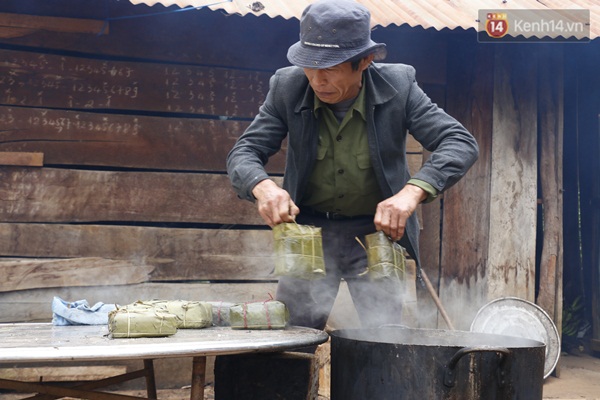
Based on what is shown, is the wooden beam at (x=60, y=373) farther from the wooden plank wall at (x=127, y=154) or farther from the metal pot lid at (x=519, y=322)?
the metal pot lid at (x=519, y=322)

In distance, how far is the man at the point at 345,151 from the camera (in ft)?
11.6

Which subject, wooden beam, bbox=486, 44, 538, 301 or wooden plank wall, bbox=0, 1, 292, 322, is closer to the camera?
wooden plank wall, bbox=0, 1, 292, 322

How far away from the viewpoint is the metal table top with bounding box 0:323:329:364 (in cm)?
254

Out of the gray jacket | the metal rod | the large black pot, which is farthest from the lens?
the metal rod

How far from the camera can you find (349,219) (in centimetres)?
403

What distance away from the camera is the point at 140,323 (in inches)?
122

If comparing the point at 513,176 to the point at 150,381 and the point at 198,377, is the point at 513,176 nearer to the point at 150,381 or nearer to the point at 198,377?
the point at 150,381

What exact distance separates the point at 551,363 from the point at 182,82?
13.9 ft

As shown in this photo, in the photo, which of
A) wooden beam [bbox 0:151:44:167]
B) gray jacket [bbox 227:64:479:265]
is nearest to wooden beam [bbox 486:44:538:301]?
gray jacket [bbox 227:64:479:265]

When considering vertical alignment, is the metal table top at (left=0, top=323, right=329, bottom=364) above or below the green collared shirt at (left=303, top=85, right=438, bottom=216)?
below

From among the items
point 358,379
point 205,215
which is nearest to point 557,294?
point 205,215

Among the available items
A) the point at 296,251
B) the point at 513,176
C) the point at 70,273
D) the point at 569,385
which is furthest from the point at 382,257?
the point at 569,385

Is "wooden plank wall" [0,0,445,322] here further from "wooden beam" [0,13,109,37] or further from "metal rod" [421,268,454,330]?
"metal rod" [421,268,454,330]

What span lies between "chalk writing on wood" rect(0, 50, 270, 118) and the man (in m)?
2.55
